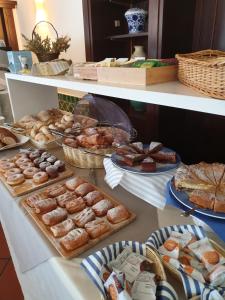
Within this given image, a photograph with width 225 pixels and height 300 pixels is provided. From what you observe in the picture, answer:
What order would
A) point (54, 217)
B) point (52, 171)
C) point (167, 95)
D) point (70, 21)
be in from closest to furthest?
point (167, 95) < point (54, 217) < point (52, 171) < point (70, 21)

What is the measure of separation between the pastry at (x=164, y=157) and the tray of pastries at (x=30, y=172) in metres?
0.34

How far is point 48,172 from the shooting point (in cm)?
88

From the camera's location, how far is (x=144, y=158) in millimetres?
737

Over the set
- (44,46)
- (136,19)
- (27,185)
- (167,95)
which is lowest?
(27,185)

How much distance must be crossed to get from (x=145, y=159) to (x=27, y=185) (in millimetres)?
437

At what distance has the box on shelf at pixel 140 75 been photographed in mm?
619

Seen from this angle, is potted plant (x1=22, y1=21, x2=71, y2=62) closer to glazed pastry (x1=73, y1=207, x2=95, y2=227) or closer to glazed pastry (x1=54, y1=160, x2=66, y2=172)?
glazed pastry (x1=54, y1=160, x2=66, y2=172)

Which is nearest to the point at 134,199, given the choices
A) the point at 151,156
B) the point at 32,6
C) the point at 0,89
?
the point at 151,156

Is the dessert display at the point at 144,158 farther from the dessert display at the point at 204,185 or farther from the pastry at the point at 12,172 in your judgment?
the pastry at the point at 12,172

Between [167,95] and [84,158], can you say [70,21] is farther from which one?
[167,95]

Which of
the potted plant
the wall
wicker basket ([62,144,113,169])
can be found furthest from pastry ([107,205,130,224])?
the wall

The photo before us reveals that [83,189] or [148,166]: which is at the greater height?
[148,166]

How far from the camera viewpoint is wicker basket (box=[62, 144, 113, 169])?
879 mm

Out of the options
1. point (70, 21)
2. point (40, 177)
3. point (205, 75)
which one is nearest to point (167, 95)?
point (205, 75)
